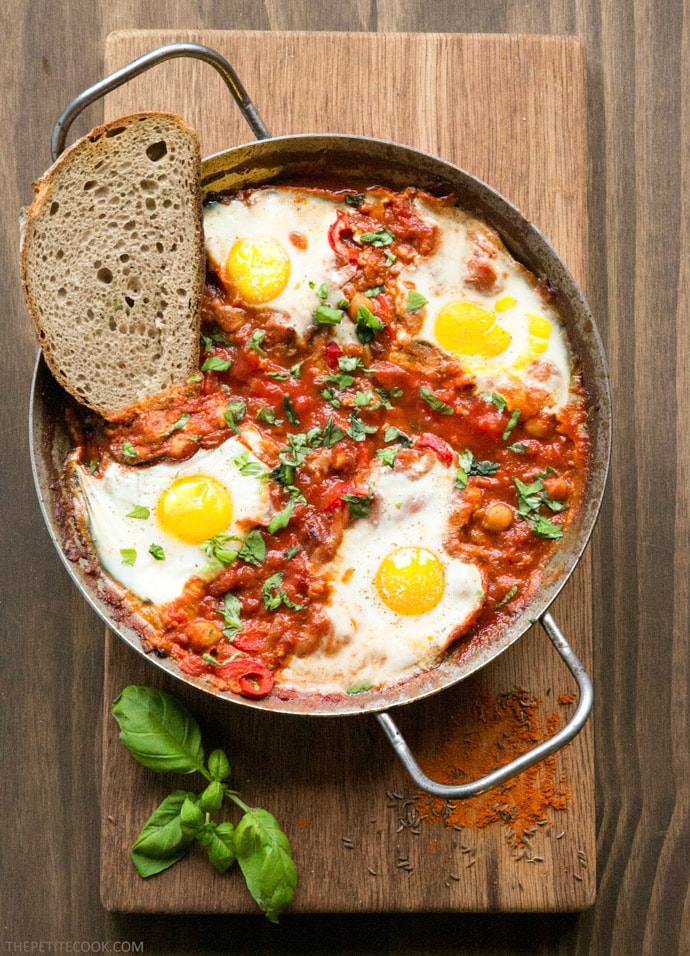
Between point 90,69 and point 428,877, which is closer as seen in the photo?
point 428,877

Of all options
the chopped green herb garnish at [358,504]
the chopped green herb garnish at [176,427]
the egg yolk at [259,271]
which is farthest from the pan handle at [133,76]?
the chopped green herb garnish at [358,504]

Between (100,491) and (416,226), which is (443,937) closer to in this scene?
(100,491)

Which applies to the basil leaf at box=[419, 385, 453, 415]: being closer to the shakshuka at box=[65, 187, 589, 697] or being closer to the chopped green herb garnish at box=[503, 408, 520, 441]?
the shakshuka at box=[65, 187, 589, 697]

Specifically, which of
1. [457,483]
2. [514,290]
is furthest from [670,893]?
[514,290]

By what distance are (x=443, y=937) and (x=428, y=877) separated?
0.36 m

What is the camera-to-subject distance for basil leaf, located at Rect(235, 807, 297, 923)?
3834 millimetres

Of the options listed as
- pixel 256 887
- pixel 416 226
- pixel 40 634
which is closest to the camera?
pixel 256 887

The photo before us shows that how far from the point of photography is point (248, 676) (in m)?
3.88

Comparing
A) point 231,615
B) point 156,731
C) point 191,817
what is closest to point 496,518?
point 231,615

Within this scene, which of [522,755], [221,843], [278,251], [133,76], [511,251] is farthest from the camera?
[511,251]

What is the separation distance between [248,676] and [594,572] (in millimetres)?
1767

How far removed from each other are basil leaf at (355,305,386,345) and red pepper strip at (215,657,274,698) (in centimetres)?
152

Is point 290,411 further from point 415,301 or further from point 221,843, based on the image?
point 221,843

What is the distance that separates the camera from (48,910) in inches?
171
